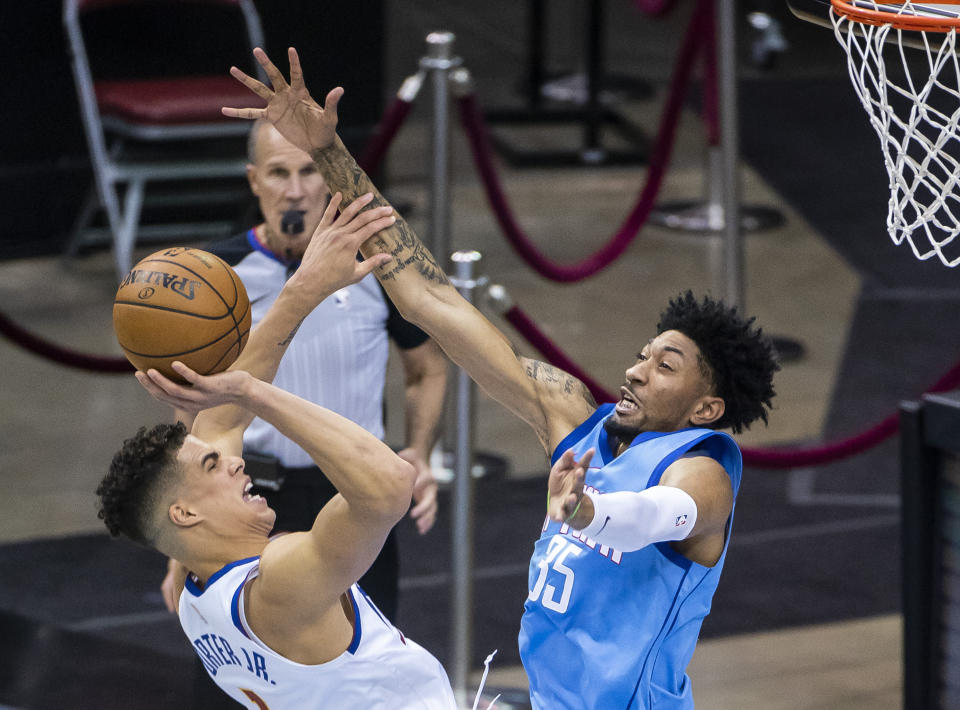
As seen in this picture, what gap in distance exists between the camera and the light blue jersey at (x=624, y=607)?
8.96ft

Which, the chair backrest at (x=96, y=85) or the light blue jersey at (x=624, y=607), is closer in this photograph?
the light blue jersey at (x=624, y=607)

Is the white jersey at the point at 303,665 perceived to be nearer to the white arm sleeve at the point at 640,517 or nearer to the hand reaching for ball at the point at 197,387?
the hand reaching for ball at the point at 197,387

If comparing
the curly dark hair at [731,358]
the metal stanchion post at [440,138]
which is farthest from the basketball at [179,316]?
the metal stanchion post at [440,138]

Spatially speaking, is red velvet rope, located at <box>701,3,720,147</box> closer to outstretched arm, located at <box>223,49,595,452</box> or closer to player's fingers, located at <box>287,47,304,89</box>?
outstretched arm, located at <box>223,49,595,452</box>

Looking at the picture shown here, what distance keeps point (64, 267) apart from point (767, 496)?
4.56 metres

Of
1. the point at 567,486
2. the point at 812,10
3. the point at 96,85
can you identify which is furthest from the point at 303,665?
the point at 96,85

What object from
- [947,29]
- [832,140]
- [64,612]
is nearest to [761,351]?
[947,29]

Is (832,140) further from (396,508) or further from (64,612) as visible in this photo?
(396,508)

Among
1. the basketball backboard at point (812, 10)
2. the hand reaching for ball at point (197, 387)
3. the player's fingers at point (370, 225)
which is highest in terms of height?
the basketball backboard at point (812, 10)

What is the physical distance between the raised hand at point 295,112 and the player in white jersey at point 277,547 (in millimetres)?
272

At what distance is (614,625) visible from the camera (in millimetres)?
2766

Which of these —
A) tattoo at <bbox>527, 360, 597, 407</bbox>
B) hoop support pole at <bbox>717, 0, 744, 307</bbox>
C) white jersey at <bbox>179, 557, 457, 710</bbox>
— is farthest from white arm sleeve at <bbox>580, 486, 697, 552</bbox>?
hoop support pole at <bbox>717, 0, 744, 307</bbox>

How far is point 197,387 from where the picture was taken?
242 cm

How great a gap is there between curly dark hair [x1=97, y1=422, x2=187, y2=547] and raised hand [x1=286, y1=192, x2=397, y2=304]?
1.41 ft
